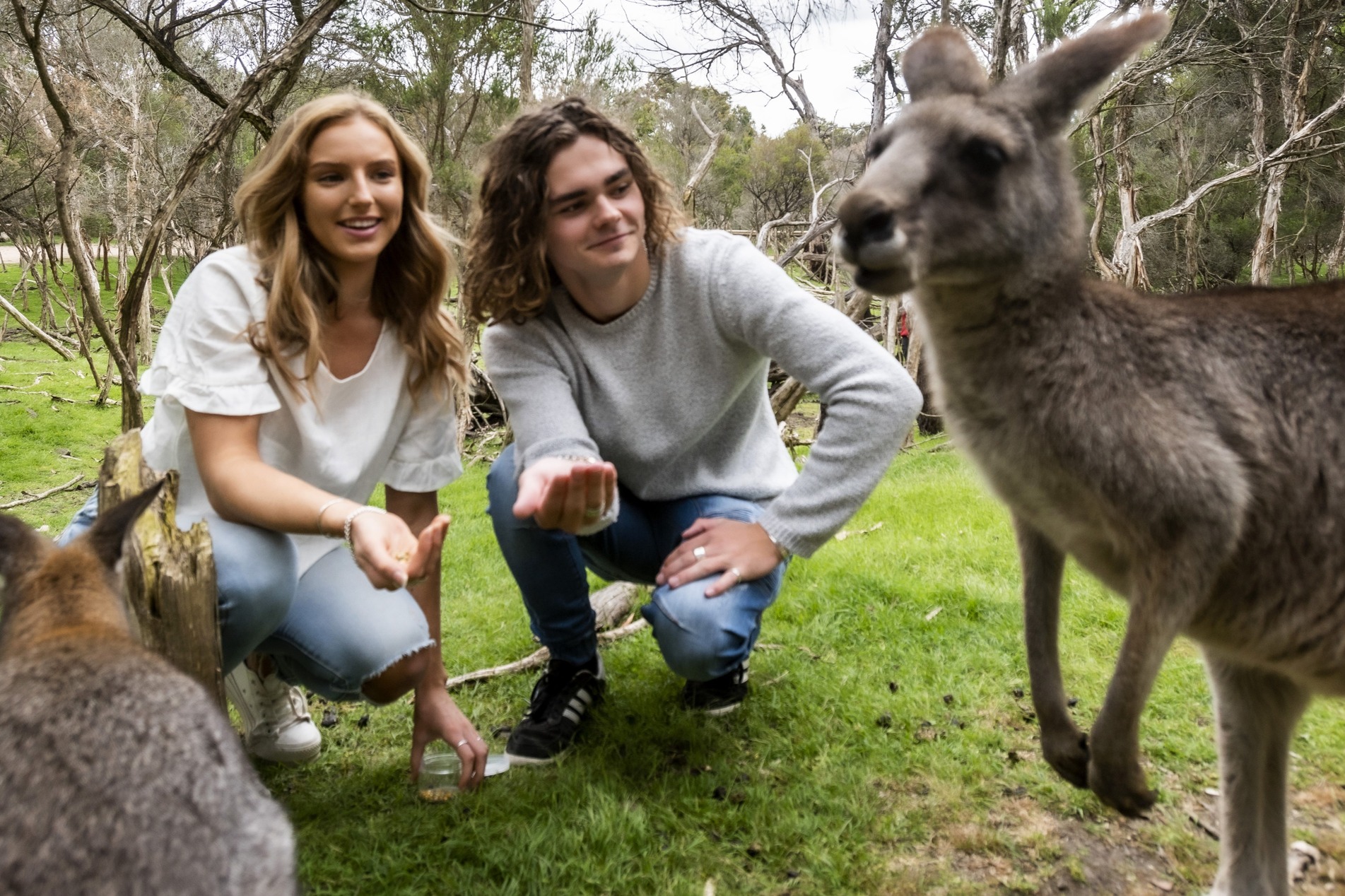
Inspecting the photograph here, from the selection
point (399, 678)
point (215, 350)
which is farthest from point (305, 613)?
point (215, 350)

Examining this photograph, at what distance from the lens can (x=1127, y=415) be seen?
177 centimetres

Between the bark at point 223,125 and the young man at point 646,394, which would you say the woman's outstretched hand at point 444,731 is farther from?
the bark at point 223,125

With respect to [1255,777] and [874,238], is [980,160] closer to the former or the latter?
[874,238]

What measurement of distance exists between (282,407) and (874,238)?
1639 millimetres

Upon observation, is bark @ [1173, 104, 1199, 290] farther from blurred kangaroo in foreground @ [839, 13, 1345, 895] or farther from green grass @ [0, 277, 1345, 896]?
blurred kangaroo in foreground @ [839, 13, 1345, 895]

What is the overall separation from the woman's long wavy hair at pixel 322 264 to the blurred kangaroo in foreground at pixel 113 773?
31.1 inches

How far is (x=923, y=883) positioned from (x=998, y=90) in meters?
1.74

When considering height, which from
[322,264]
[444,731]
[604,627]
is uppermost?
[322,264]

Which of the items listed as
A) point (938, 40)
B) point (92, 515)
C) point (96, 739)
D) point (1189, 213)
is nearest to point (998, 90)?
point (938, 40)

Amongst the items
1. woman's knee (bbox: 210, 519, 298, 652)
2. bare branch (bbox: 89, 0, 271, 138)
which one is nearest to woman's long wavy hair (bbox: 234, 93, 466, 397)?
woman's knee (bbox: 210, 519, 298, 652)

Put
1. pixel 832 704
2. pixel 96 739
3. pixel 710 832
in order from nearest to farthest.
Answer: pixel 96 739 < pixel 710 832 < pixel 832 704

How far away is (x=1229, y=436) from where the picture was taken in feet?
5.90

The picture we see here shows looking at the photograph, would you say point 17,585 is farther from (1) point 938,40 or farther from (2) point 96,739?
(1) point 938,40

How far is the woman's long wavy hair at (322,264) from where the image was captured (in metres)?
2.44
